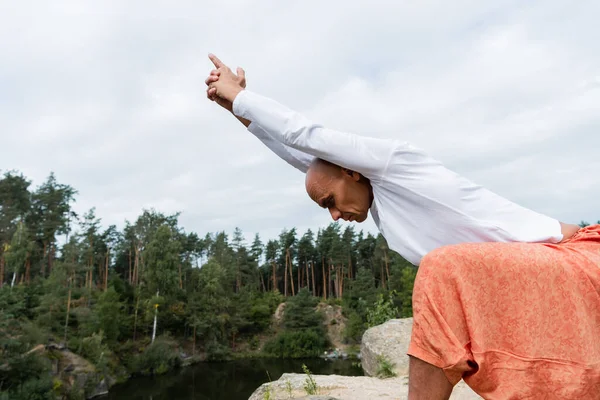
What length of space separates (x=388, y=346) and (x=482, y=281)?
20.6ft

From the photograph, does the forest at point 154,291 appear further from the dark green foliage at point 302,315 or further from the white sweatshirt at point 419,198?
the white sweatshirt at point 419,198

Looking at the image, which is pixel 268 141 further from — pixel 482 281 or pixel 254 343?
pixel 254 343

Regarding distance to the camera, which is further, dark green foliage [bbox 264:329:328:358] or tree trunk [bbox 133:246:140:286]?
tree trunk [bbox 133:246:140:286]

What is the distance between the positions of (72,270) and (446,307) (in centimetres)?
3088

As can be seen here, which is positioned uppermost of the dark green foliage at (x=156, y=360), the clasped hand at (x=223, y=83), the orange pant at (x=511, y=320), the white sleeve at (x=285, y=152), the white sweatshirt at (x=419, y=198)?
the clasped hand at (x=223, y=83)

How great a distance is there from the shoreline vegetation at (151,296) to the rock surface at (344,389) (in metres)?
11.5

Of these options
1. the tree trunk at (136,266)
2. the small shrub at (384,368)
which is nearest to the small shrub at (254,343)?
the tree trunk at (136,266)

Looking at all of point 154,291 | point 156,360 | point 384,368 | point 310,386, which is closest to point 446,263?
point 310,386

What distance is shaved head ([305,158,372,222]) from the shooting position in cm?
167

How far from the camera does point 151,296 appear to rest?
3150 centimetres

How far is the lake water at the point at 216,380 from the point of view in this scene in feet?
69.1

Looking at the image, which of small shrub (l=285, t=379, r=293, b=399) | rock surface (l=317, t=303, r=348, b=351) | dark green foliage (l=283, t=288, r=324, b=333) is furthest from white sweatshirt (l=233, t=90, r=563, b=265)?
dark green foliage (l=283, t=288, r=324, b=333)

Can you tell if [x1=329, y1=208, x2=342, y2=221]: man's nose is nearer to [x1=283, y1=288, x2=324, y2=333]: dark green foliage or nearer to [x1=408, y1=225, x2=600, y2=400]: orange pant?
[x1=408, y1=225, x2=600, y2=400]: orange pant

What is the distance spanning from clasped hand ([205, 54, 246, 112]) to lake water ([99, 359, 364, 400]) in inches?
763
